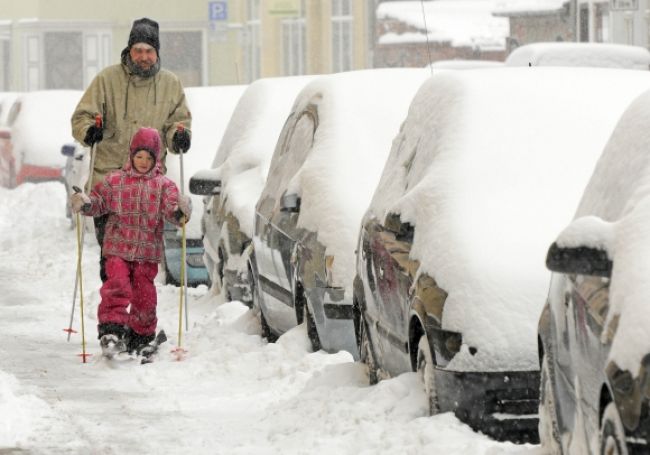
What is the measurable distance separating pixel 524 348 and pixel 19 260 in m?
11.5

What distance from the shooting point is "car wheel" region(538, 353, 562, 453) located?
5898mm

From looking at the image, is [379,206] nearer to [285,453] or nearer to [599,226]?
[285,453]

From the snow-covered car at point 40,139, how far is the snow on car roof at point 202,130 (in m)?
9.32

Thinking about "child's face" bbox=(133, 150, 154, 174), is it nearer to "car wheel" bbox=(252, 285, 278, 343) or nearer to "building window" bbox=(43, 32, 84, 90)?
"car wheel" bbox=(252, 285, 278, 343)

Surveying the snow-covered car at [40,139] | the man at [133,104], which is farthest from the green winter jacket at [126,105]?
the snow-covered car at [40,139]

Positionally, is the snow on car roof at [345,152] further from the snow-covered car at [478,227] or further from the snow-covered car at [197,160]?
the snow-covered car at [197,160]

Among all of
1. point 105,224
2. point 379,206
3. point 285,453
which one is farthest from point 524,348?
point 105,224

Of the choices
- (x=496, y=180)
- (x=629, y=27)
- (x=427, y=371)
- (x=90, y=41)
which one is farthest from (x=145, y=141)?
(x=90, y=41)

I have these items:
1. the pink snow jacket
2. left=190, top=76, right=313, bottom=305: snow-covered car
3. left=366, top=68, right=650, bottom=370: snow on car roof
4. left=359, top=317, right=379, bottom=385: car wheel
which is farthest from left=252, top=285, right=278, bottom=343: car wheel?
left=366, top=68, right=650, bottom=370: snow on car roof

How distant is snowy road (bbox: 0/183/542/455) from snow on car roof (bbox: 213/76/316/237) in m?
0.68

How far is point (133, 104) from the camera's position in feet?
36.6

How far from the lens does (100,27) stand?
65.7 metres

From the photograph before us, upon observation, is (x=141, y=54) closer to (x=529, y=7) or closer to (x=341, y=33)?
(x=529, y=7)

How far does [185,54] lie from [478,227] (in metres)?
59.8
